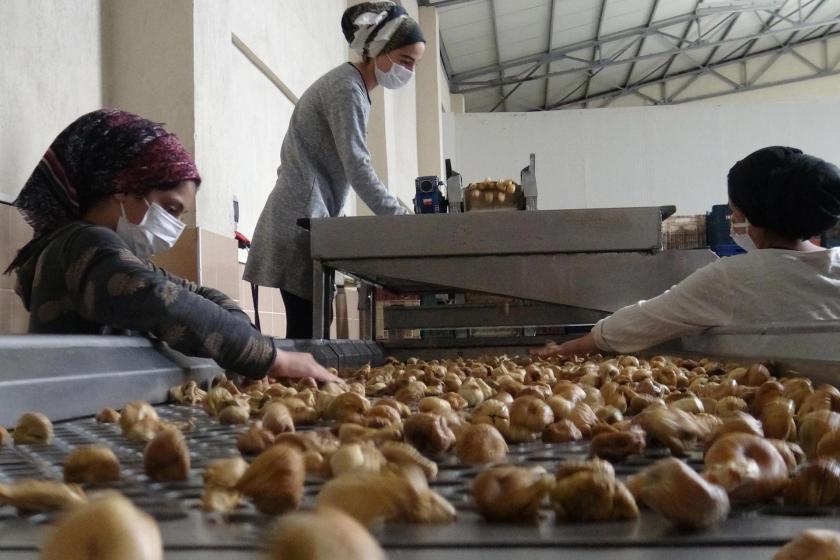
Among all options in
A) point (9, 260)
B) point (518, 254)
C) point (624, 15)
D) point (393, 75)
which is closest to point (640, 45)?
point (624, 15)

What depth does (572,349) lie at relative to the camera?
2008 millimetres

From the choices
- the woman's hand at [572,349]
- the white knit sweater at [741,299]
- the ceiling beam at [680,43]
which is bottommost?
the woman's hand at [572,349]

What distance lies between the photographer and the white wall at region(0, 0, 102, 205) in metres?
1.87

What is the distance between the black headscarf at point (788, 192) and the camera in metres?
1.69

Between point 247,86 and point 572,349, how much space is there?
6.77 feet

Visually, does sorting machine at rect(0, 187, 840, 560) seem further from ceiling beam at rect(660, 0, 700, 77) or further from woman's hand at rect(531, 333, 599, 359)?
ceiling beam at rect(660, 0, 700, 77)

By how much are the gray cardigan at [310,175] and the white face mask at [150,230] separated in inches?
27.3

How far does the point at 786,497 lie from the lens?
1.53 ft

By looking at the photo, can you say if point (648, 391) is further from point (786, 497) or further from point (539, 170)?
point (539, 170)

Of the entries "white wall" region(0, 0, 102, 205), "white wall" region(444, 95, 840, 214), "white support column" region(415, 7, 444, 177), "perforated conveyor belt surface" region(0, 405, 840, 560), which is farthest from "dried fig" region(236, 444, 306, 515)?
"white wall" region(444, 95, 840, 214)

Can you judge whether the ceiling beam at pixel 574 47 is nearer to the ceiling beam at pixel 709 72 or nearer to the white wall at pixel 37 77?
the ceiling beam at pixel 709 72

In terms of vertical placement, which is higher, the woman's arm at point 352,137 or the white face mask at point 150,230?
the woman's arm at point 352,137

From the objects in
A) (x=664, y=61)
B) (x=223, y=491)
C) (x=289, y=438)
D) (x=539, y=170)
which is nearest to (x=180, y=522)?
(x=223, y=491)

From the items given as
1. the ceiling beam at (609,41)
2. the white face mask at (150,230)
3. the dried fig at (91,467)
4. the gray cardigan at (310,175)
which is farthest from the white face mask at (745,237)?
the ceiling beam at (609,41)
